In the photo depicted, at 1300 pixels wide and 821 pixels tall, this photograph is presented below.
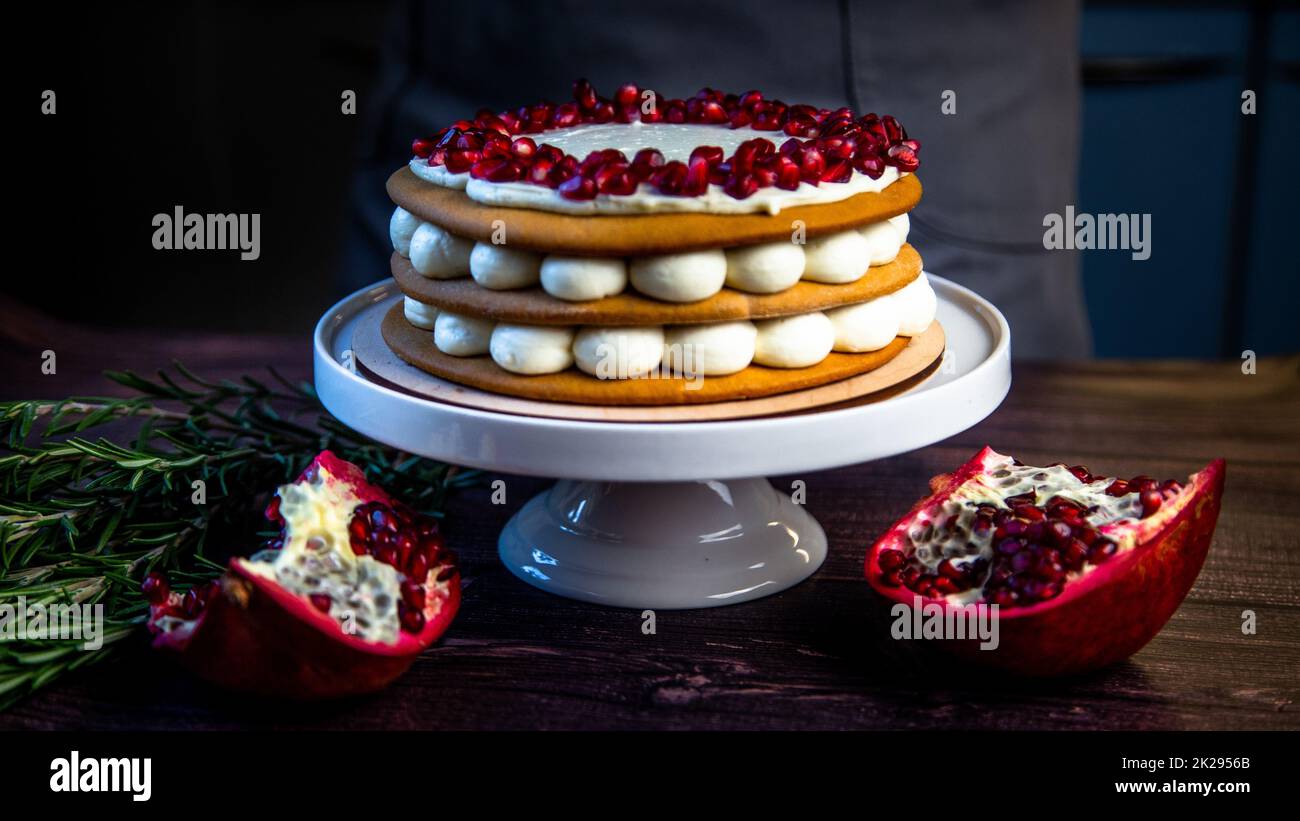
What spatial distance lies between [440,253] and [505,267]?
0.09m

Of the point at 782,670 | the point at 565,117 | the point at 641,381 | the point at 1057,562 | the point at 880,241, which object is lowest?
the point at 782,670

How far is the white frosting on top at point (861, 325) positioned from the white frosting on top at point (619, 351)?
188 millimetres

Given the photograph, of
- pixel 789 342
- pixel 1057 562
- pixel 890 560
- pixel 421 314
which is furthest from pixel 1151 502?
pixel 421 314

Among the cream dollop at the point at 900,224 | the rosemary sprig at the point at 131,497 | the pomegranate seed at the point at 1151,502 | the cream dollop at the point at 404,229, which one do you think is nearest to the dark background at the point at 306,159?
the rosemary sprig at the point at 131,497

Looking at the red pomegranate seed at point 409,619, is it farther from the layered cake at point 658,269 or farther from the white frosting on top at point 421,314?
the white frosting on top at point 421,314

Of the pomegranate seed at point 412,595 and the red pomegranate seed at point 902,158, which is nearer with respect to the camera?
the pomegranate seed at point 412,595

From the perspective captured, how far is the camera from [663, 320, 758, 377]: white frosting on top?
1.09 m

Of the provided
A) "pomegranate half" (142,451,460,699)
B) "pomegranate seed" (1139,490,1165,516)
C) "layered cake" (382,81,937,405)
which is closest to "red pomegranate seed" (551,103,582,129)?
"layered cake" (382,81,937,405)

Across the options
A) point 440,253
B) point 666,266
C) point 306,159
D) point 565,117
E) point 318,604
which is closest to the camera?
point 318,604

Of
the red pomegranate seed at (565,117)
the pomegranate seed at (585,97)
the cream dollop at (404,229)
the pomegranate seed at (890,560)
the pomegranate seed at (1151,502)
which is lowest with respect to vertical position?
the pomegranate seed at (890,560)

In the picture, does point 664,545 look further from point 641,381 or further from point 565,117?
point 565,117

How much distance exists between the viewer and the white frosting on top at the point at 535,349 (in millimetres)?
1094

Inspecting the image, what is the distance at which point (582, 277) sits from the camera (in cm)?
106

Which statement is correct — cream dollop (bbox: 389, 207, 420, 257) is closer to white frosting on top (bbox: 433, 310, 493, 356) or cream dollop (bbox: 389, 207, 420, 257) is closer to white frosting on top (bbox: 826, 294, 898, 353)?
white frosting on top (bbox: 433, 310, 493, 356)
